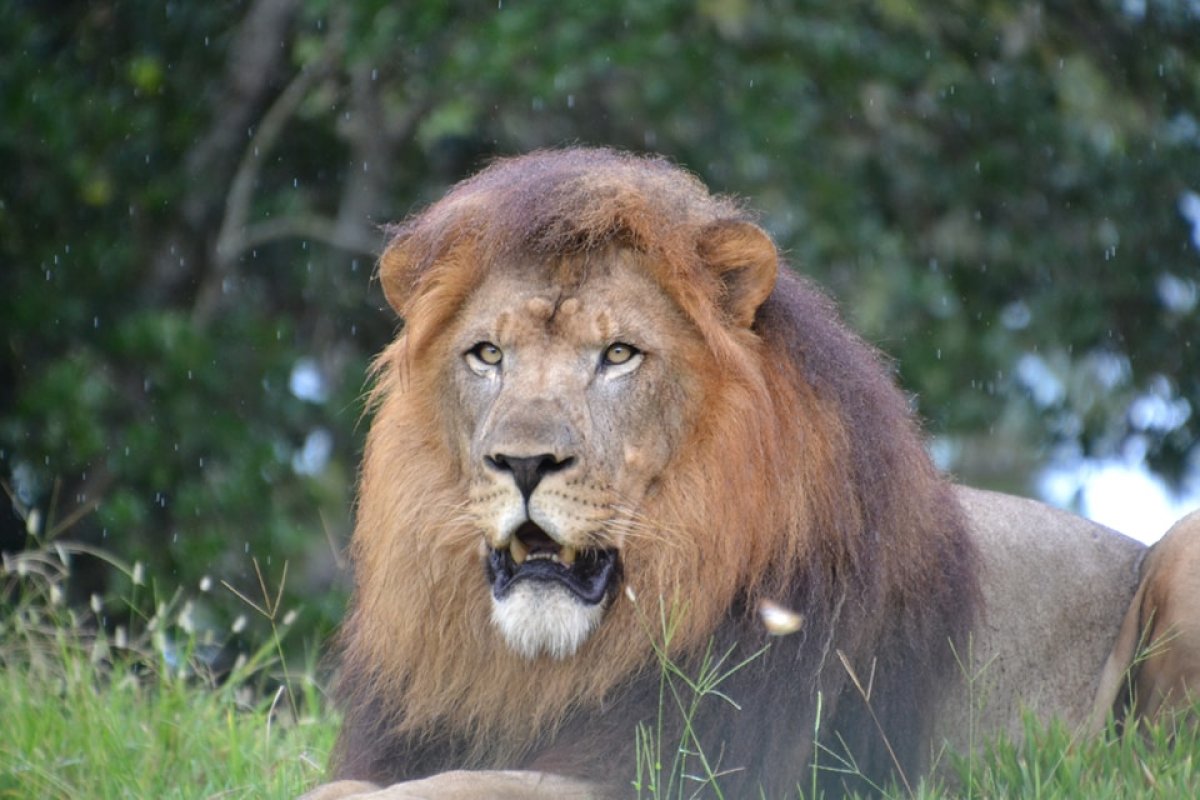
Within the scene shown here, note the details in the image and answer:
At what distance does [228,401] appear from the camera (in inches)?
389

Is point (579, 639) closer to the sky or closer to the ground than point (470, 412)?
closer to the ground

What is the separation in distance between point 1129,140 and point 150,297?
17.5 feet

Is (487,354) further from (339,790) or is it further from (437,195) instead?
(437,195)

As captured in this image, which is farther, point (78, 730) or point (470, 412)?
point (78, 730)

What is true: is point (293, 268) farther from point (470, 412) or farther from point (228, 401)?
point (470, 412)

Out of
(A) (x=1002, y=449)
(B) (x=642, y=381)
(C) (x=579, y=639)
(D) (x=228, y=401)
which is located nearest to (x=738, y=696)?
(C) (x=579, y=639)

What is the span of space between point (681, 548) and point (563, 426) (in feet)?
1.30

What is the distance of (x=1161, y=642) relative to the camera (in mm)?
4645

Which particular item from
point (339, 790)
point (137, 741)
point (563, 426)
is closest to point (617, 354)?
point (563, 426)

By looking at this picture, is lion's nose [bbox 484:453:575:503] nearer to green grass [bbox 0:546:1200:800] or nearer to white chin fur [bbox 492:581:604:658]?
white chin fur [bbox 492:581:604:658]

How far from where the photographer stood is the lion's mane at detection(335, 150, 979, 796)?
13.4ft

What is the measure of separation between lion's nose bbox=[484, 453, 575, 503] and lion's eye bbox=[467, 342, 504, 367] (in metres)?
0.32

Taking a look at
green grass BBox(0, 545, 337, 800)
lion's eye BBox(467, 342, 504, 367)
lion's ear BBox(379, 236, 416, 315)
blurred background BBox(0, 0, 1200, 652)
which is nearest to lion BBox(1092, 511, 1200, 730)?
lion's eye BBox(467, 342, 504, 367)

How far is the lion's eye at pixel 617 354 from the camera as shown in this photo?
4.06 meters
